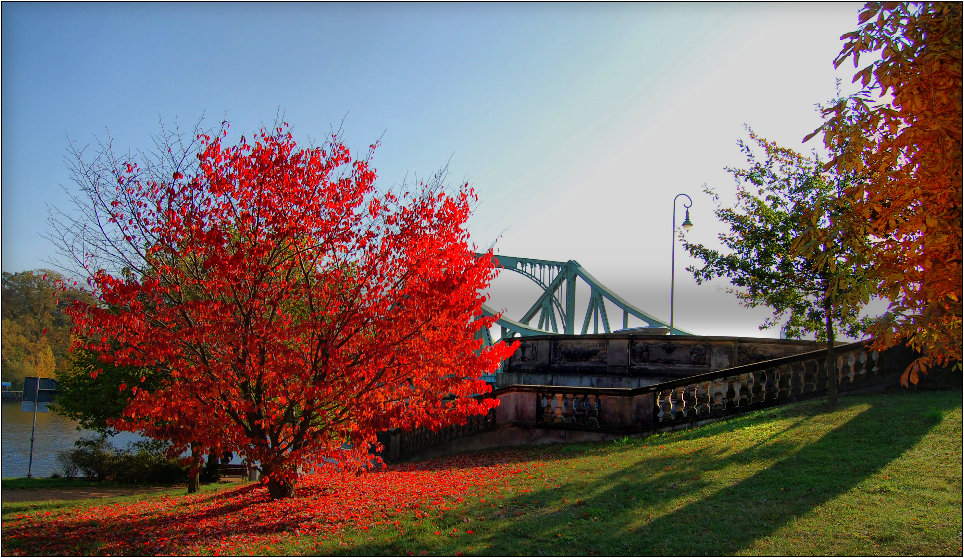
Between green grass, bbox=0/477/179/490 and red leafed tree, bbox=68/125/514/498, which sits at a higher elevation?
red leafed tree, bbox=68/125/514/498

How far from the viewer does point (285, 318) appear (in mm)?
10344

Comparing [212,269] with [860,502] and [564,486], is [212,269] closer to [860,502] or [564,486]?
[564,486]

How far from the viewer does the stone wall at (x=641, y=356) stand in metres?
17.9

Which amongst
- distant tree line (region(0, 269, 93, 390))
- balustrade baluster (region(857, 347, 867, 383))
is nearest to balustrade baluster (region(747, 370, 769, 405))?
balustrade baluster (region(857, 347, 867, 383))

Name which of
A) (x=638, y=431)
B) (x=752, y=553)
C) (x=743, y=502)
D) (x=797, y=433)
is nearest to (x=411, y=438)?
(x=638, y=431)

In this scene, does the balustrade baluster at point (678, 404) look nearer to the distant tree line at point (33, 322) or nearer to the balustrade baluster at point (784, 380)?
the balustrade baluster at point (784, 380)

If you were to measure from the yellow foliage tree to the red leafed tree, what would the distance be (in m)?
5.22

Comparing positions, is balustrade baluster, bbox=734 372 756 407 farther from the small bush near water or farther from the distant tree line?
the small bush near water

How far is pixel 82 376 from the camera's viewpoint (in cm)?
2172

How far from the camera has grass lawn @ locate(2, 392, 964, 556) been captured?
22.7ft

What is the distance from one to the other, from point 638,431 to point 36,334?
2252cm

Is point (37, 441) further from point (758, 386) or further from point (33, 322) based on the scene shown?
point (758, 386)

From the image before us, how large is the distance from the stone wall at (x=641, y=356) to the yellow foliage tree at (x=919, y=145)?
11.4m

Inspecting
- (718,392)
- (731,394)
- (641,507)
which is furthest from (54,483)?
(641,507)
